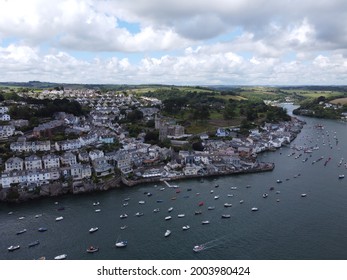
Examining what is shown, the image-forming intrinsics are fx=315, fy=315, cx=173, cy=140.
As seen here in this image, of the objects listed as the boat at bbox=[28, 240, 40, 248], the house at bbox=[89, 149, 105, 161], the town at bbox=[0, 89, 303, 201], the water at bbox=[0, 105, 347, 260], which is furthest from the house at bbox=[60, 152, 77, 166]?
the boat at bbox=[28, 240, 40, 248]

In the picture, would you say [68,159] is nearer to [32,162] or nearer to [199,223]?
[32,162]

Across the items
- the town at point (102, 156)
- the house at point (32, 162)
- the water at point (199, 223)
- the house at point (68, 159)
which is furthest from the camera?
the house at point (68, 159)

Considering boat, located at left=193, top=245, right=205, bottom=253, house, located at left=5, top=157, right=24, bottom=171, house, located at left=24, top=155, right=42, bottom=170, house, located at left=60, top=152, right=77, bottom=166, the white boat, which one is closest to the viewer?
boat, located at left=193, top=245, right=205, bottom=253

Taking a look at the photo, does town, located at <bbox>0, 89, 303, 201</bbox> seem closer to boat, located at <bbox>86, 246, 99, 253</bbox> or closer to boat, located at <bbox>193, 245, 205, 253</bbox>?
boat, located at <bbox>86, 246, 99, 253</bbox>

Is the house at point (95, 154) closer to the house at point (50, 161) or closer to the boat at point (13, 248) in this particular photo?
the house at point (50, 161)

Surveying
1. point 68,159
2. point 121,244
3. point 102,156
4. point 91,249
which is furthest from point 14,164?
point 121,244

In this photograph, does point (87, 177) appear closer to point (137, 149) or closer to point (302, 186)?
point (137, 149)

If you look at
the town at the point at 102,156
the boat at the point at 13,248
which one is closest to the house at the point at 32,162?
the town at the point at 102,156

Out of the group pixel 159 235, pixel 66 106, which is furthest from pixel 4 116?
pixel 159 235

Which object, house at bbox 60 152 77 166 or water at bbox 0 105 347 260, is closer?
water at bbox 0 105 347 260
